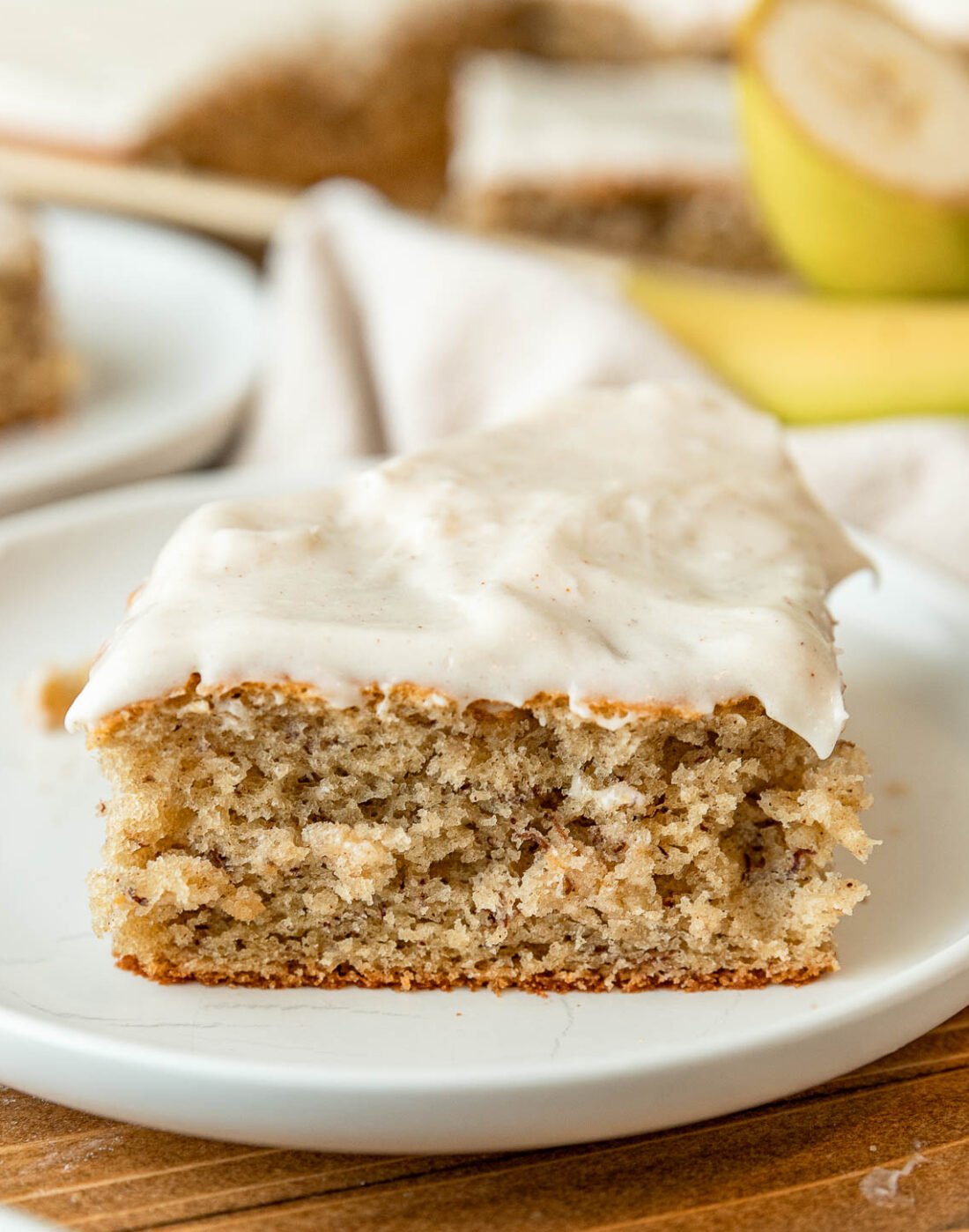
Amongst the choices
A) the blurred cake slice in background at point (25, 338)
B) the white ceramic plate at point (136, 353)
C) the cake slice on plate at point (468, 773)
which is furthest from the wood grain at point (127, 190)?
the cake slice on plate at point (468, 773)

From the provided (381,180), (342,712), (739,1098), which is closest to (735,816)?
(739,1098)

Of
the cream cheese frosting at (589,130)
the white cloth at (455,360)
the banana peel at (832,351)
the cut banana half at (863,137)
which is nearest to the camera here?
the white cloth at (455,360)

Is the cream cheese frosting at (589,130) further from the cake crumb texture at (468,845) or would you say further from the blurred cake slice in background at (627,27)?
the cake crumb texture at (468,845)

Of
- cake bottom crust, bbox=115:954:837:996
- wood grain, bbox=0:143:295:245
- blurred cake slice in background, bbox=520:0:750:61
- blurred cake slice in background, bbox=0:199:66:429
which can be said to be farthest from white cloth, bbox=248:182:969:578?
blurred cake slice in background, bbox=520:0:750:61

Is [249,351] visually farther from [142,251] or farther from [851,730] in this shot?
[851,730]

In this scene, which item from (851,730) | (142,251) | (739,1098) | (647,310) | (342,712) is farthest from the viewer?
(142,251)

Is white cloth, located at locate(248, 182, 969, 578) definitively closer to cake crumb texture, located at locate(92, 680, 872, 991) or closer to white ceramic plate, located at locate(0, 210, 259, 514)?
white ceramic plate, located at locate(0, 210, 259, 514)
